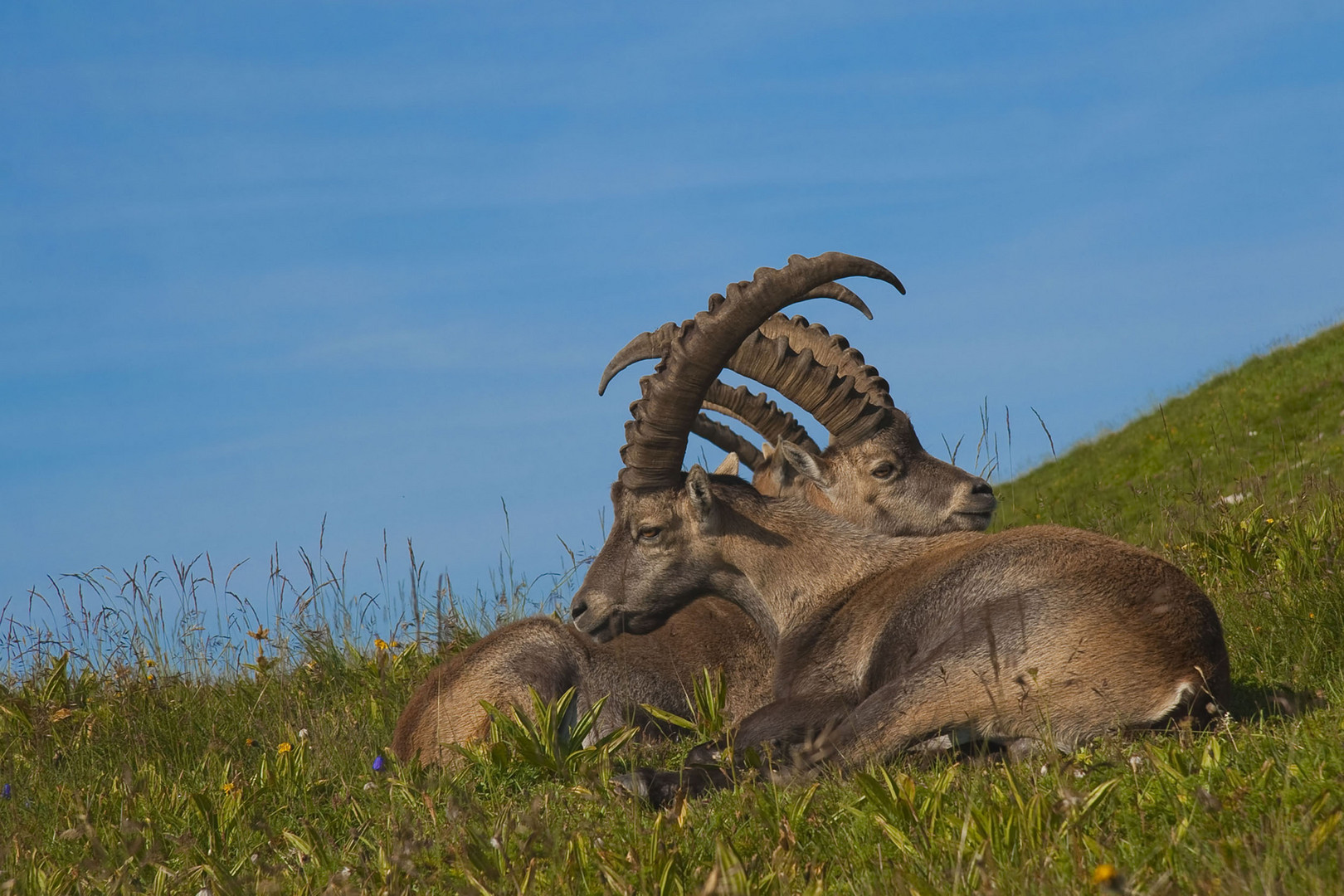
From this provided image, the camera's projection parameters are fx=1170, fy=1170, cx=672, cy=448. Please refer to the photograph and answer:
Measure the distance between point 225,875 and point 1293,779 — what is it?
10.8 feet

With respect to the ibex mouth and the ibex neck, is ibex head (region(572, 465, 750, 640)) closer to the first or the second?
the ibex neck

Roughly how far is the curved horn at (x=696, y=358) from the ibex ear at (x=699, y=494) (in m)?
0.19

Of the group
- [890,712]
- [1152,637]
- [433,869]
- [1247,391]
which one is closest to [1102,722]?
[1152,637]

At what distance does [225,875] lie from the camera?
381cm

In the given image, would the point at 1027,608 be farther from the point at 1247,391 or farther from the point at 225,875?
the point at 1247,391

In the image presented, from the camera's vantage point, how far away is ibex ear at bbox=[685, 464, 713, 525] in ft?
19.6

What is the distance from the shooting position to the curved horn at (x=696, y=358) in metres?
6.02


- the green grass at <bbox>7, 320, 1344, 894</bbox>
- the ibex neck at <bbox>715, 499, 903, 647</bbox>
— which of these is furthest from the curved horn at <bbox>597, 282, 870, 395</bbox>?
the green grass at <bbox>7, 320, 1344, 894</bbox>

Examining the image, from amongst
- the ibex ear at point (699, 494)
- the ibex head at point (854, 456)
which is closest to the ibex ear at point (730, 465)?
the ibex head at point (854, 456)

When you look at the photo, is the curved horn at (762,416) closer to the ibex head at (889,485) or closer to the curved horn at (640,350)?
the ibex head at (889,485)

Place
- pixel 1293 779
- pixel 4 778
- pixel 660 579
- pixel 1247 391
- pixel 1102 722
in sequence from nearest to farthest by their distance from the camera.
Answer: pixel 1293 779 → pixel 1102 722 → pixel 660 579 → pixel 4 778 → pixel 1247 391

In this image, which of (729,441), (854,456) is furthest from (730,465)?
(854,456)

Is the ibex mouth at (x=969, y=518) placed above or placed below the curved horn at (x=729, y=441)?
below

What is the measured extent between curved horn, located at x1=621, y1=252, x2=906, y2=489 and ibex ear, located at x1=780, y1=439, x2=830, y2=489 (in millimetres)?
1729
